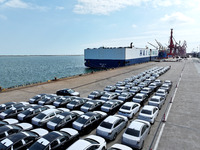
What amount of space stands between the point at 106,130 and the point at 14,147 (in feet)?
19.0

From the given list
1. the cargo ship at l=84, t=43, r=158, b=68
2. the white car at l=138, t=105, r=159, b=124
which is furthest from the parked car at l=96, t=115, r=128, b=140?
the cargo ship at l=84, t=43, r=158, b=68

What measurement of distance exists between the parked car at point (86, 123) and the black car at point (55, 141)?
1043mm

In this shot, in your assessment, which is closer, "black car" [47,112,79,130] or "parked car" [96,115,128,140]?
"parked car" [96,115,128,140]

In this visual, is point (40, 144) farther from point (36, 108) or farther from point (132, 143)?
point (36, 108)

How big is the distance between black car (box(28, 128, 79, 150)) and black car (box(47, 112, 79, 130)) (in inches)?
51.2

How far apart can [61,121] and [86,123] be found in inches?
79.3

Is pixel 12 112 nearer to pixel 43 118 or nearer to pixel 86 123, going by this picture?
pixel 43 118

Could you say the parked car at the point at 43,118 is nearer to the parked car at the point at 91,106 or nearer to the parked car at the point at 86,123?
the parked car at the point at 86,123

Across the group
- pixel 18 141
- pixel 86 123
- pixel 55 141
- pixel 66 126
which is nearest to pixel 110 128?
pixel 86 123

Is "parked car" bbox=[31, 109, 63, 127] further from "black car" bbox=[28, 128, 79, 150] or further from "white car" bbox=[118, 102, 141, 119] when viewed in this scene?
"white car" bbox=[118, 102, 141, 119]

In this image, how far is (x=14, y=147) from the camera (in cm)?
819

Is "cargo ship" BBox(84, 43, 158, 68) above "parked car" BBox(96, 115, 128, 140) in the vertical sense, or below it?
above

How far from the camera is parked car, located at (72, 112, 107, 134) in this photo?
1096 centimetres

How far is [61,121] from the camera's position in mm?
11352
